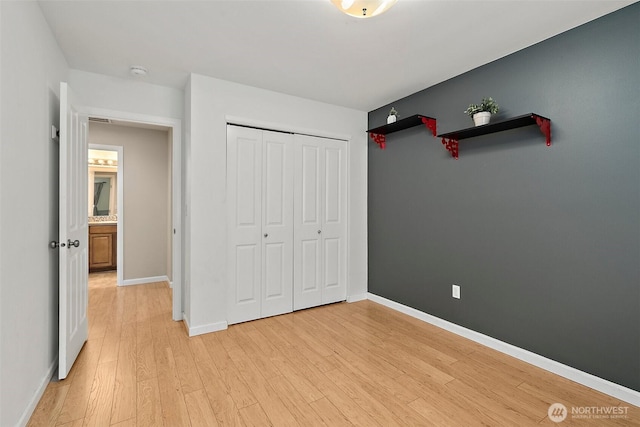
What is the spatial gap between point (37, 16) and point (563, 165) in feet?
11.9

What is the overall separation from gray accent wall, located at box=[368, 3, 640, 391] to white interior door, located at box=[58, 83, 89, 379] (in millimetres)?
2666

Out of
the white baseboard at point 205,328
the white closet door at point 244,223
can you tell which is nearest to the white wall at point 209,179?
the white baseboard at point 205,328

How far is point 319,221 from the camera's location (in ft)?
12.5

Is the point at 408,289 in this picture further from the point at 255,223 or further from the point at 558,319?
the point at 255,223

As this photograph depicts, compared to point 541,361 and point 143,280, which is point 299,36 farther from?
point 143,280

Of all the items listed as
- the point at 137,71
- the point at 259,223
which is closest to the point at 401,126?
the point at 259,223

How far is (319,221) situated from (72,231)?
235cm

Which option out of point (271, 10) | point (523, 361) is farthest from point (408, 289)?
point (271, 10)

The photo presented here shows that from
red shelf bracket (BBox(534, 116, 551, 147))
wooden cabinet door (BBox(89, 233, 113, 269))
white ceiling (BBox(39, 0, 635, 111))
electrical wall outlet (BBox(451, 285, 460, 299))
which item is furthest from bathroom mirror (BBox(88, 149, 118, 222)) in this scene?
red shelf bracket (BBox(534, 116, 551, 147))

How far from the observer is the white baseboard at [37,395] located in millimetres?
1736

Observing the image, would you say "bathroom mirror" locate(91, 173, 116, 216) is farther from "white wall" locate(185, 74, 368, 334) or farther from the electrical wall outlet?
the electrical wall outlet

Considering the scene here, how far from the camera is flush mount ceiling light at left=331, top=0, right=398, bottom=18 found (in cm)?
174

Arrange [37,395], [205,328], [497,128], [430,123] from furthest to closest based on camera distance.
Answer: [430,123] < [205,328] < [497,128] < [37,395]

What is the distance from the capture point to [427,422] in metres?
1.81
